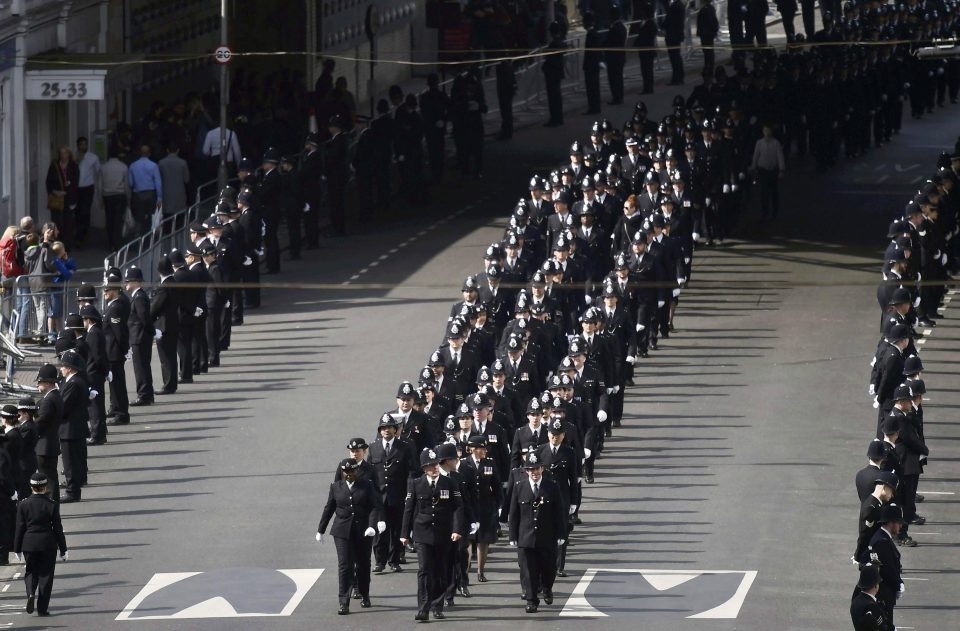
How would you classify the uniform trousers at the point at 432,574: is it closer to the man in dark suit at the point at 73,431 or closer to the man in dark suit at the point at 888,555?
the man in dark suit at the point at 888,555

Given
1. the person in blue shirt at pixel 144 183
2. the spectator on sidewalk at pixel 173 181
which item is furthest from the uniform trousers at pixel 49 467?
the spectator on sidewalk at pixel 173 181

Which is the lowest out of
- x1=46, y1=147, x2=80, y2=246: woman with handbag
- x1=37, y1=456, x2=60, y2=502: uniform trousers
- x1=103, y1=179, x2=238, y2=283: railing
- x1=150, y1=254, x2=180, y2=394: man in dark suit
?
x1=37, y1=456, x2=60, y2=502: uniform trousers

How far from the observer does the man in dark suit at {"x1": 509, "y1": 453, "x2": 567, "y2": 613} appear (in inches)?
886

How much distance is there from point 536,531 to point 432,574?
40.6 inches

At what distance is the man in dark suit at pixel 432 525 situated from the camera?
877 inches

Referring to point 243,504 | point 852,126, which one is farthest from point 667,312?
point 852,126

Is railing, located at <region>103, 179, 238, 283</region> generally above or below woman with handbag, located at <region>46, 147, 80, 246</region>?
below

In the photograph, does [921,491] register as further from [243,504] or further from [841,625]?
[243,504]

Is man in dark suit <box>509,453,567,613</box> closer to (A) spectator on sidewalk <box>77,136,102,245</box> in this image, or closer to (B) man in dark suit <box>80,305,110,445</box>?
(B) man in dark suit <box>80,305,110,445</box>

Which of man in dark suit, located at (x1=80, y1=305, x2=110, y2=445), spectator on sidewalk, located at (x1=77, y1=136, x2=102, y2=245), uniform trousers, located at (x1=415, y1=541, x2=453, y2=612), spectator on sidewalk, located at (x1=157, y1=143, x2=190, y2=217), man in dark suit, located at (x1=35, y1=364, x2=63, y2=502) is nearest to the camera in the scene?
uniform trousers, located at (x1=415, y1=541, x2=453, y2=612)

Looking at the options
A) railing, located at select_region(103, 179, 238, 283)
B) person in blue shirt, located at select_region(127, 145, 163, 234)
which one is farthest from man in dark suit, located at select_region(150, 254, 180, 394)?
person in blue shirt, located at select_region(127, 145, 163, 234)

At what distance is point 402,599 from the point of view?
22.9 metres

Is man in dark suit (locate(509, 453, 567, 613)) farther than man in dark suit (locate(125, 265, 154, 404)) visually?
No

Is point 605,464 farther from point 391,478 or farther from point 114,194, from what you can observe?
point 114,194
